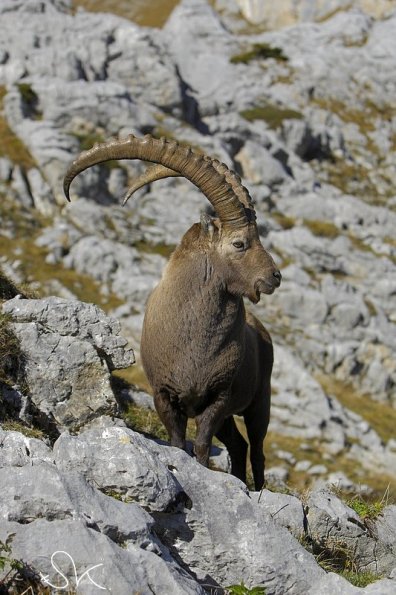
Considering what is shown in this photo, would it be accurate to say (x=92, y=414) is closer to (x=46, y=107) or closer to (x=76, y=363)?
(x=76, y=363)

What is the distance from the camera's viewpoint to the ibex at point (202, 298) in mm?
9391

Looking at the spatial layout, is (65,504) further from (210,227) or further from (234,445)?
(234,445)

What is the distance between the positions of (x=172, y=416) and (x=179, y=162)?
11.9ft

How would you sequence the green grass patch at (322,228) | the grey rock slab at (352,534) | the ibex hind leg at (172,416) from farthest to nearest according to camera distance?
the green grass patch at (322,228), the ibex hind leg at (172,416), the grey rock slab at (352,534)

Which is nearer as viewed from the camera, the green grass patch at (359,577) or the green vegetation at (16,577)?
the green vegetation at (16,577)

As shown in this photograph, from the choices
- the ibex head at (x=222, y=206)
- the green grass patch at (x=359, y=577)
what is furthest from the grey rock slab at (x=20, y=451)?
the ibex head at (x=222, y=206)

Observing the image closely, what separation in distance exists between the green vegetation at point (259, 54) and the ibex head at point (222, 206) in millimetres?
83122

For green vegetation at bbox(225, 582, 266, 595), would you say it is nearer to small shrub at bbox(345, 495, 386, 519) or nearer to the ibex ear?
small shrub at bbox(345, 495, 386, 519)

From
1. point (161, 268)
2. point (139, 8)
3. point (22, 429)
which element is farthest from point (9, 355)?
point (139, 8)

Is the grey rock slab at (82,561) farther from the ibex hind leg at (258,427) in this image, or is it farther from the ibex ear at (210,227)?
the ibex hind leg at (258,427)

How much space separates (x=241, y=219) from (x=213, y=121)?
60.7m

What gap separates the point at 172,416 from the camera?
31.2 ft

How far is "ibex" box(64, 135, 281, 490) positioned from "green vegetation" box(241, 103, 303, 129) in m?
64.3

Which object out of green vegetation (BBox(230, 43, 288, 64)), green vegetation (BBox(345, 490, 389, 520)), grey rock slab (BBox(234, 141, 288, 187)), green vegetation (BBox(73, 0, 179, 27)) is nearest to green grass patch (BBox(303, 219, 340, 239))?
grey rock slab (BBox(234, 141, 288, 187))
